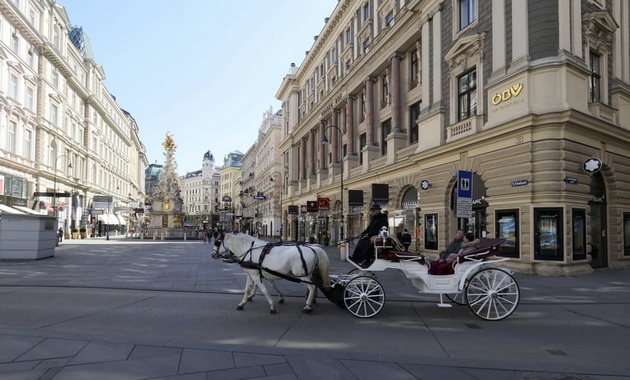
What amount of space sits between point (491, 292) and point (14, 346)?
7.93 metres

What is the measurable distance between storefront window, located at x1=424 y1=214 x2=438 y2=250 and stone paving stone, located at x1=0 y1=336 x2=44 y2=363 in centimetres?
1835

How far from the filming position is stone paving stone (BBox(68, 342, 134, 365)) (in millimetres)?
5399

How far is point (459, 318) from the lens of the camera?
8.23m

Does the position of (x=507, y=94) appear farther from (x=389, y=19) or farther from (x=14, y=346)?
(x=14, y=346)

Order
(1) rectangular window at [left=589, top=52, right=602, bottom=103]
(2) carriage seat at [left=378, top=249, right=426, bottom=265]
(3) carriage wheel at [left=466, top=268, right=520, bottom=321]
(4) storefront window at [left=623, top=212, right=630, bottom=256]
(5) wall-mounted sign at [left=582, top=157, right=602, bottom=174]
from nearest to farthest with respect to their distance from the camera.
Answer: (3) carriage wheel at [left=466, top=268, right=520, bottom=321], (2) carriage seat at [left=378, top=249, right=426, bottom=265], (5) wall-mounted sign at [left=582, top=157, right=602, bottom=174], (1) rectangular window at [left=589, top=52, right=602, bottom=103], (4) storefront window at [left=623, top=212, right=630, bottom=256]

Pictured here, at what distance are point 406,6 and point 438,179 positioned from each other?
11476 mm

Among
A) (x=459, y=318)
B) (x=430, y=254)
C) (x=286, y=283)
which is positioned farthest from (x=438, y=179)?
(x=459, y=318)

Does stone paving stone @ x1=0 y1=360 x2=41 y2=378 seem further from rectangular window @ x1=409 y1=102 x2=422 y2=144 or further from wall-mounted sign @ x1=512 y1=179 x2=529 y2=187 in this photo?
rectangular window @ x1=409 y1=102 x2=422 y2=144

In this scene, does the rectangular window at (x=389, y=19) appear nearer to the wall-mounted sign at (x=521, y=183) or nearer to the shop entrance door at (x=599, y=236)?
the wall-mounted sign at (x=521, y=183)

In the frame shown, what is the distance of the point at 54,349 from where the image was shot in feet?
19.1

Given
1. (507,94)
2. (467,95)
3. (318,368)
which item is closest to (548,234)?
(507,94)

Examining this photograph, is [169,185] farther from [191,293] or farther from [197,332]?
[197,332]

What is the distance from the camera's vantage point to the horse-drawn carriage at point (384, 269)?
319 inches

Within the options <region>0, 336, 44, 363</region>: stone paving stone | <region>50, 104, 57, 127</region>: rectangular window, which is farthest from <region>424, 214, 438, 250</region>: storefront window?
<region>50, 104, 57, 127</region>: rectangular window
